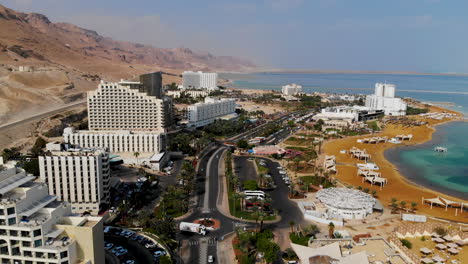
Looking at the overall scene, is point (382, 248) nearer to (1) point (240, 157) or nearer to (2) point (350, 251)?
(2) point (350, 251)

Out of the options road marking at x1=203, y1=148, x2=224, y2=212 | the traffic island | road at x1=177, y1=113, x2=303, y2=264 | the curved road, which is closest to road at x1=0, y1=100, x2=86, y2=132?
road at x1=177, y1=113, x2=303, y2=264

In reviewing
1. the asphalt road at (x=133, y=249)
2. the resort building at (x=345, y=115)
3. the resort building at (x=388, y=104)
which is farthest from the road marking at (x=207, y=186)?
the resort building at (x=388, y=104)

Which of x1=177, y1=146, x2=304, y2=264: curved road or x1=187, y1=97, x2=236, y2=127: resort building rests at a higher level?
x1=187, y1=97, x2=236, y2=127: resort building

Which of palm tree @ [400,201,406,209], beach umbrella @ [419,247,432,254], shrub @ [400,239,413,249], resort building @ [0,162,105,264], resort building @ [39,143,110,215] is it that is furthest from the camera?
palm tree @ [400,201,406,209]

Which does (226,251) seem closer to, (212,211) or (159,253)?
(159,253)

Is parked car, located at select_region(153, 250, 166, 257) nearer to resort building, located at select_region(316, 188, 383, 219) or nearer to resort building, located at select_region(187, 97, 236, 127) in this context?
resort building, located at select_region(316, 188, 383, 219)

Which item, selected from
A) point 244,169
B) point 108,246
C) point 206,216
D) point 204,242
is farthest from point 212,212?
point 244,169
